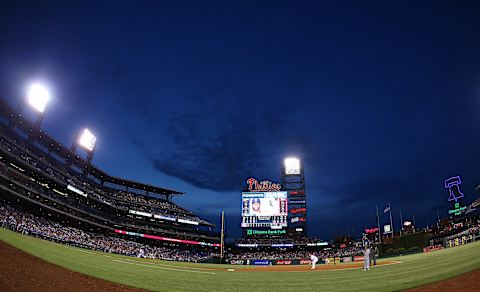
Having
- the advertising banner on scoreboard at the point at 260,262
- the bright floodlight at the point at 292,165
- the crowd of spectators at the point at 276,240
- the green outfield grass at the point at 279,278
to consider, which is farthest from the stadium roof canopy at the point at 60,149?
the green outfield grass at the point at 279,278

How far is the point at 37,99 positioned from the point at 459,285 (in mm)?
58144

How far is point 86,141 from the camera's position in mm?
62219

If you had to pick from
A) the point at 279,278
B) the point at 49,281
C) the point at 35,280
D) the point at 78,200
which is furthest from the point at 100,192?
the point at 35,280

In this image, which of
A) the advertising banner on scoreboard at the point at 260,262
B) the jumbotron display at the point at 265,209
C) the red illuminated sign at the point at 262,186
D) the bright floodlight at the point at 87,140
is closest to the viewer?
the advertising banner on scoreboard at the point at 260,262

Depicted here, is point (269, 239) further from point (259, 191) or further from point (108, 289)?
point (108, 289)

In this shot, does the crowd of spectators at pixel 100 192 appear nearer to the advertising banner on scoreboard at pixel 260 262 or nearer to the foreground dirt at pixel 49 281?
the advertising banner on scoreboard at pixel 260 262

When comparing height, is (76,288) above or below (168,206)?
below

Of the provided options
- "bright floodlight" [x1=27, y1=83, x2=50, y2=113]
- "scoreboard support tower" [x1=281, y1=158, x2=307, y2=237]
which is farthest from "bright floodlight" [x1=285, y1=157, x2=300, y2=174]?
"bright floodlight" [x1=27, y1=83, x2=50, y2=113]

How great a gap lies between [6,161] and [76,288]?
4641 centimetres

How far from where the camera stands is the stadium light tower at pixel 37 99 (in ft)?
152

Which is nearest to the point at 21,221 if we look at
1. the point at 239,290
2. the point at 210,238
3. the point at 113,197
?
the point at 113,197

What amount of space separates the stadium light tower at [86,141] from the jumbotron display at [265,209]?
35.2 metres

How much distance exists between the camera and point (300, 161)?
2697 inches

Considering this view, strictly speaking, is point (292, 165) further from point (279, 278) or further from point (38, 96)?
point (279, 278)
